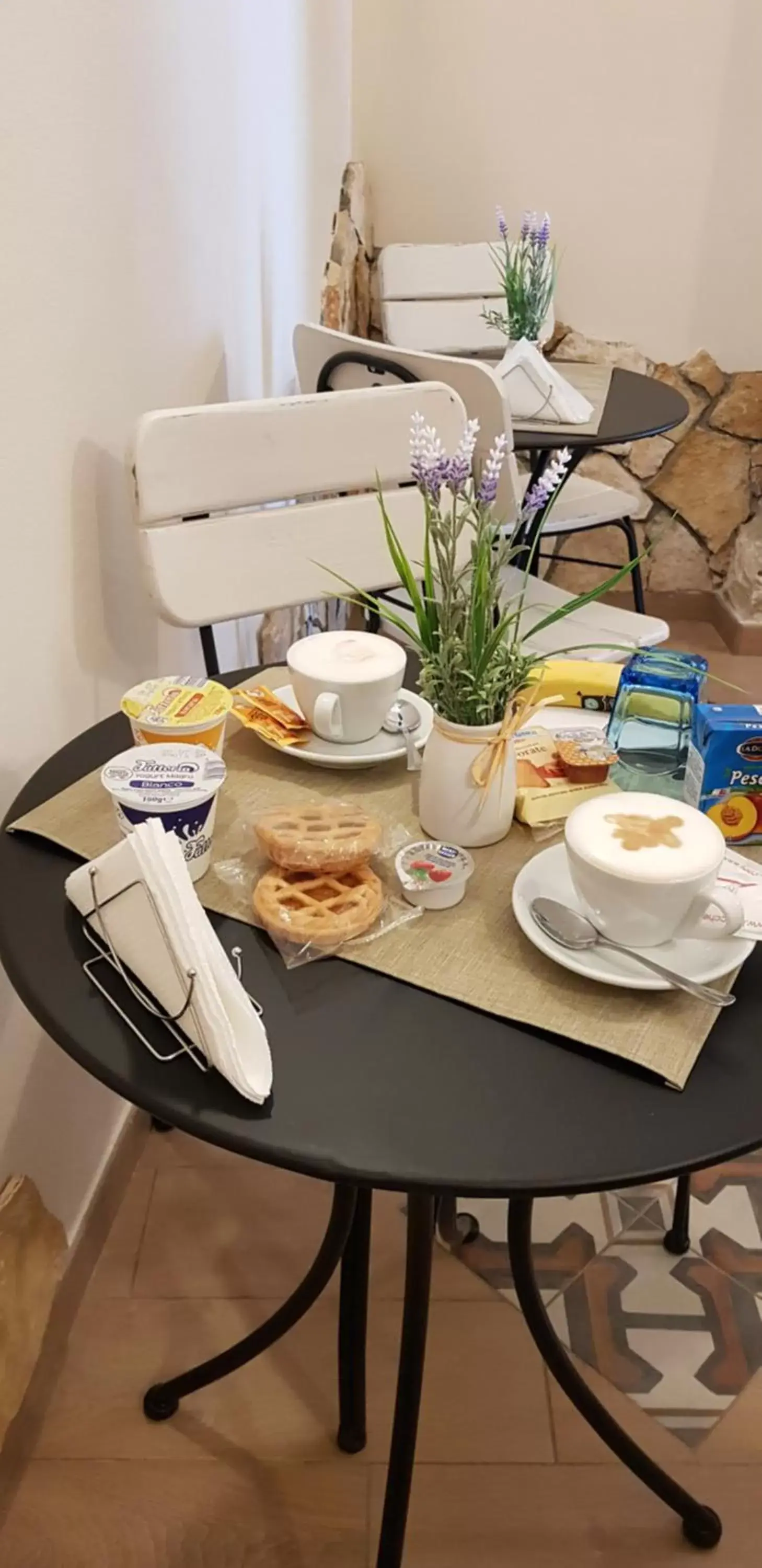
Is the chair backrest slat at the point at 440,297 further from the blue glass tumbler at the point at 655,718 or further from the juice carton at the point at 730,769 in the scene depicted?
the juice carton at the point at 730,769

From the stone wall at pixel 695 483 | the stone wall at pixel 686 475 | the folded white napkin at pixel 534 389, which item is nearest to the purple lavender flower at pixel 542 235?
the folded white napkin at pixel 534 389

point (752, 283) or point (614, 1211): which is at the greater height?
point (752, 283)

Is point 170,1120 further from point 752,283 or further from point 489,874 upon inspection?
point 752,283

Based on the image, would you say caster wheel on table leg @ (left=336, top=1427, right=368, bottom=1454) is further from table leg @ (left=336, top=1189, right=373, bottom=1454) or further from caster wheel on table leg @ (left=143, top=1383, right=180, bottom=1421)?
caster wheel on table leg @ (left=143, top=1383, right=180, bottom=1421)

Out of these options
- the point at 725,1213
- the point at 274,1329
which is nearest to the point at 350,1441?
the point at 274,1329

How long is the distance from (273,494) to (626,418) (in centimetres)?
97

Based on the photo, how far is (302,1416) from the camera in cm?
120

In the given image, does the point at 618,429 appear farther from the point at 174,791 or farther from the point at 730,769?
the point at 174,791

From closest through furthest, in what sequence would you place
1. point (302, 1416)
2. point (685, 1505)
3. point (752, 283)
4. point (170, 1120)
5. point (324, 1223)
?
1. point (170, 1120)
2. point (685, 1505)
3. point (302, 1416)
4. point (324, 1223)
5. point (752, 283)

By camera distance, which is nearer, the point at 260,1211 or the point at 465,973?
the point at 465,973

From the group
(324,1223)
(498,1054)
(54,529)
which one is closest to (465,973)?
(498,1054)

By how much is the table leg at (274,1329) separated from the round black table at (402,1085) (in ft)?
0.67

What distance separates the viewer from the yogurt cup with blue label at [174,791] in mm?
765

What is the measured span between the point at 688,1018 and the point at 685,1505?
2.28 feet
